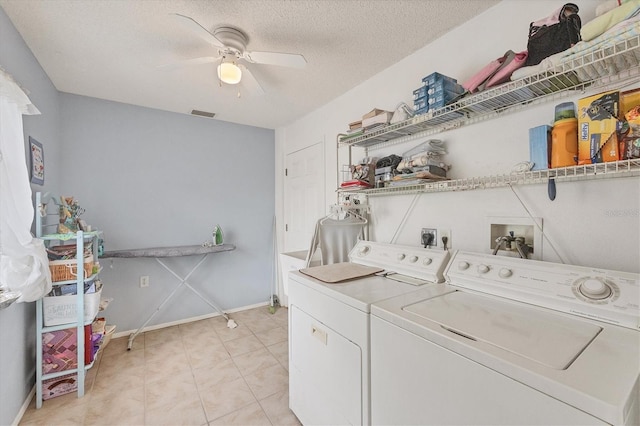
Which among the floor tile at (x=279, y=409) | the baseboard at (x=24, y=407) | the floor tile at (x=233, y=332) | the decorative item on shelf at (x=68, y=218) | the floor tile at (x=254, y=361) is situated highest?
the decorative item on shelf at (x=68, y=218)

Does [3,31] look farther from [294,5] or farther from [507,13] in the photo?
[507,13]

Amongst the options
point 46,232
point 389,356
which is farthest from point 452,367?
point 46,232

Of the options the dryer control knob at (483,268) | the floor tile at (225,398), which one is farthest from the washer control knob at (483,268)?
the floor tile at (225,398)

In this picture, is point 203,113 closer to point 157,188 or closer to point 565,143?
point 157,188

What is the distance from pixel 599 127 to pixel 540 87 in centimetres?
32

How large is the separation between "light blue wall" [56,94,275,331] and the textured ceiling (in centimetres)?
40

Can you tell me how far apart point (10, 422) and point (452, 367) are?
7.79ft

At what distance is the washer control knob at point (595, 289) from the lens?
0.95m

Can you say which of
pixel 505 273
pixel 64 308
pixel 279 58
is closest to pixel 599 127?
pixel 505 273

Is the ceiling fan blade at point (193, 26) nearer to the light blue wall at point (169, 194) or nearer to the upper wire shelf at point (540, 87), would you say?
the upper wire shelf at point (540, 87)

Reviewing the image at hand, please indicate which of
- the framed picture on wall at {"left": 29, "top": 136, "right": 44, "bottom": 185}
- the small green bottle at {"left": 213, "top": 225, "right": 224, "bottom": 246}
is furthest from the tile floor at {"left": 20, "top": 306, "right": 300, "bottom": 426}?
the framed picture on wall at {"left": 29, "top": 136, "right": 44, "bottom": 185}

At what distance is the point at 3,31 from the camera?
4.97 ft

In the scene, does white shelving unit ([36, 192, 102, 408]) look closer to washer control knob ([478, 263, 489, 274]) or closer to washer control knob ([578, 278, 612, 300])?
washer control knob ([478, 263, 489, 274])

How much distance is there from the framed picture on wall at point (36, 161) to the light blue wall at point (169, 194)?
0.58 meters
